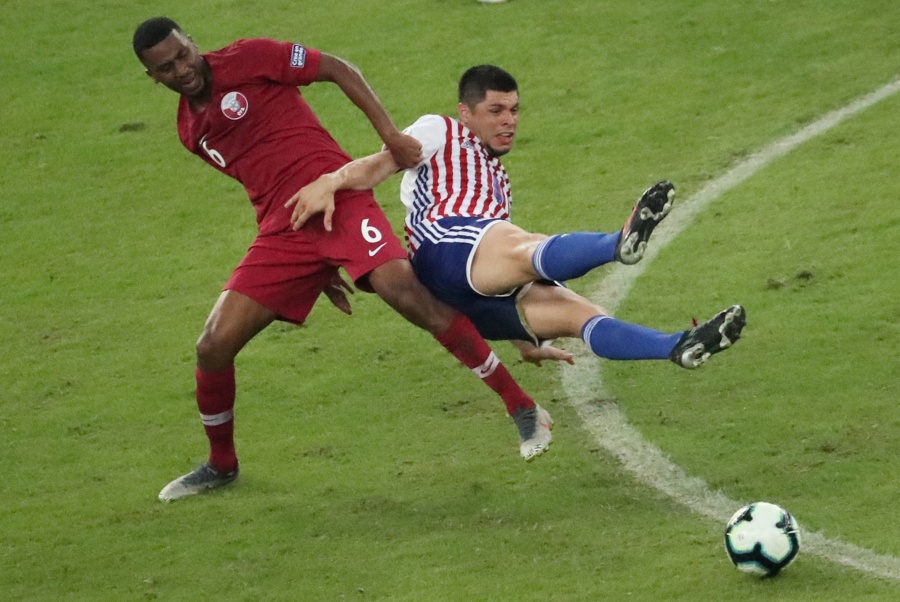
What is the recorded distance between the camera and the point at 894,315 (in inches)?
293

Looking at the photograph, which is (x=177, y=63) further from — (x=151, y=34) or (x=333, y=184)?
(x=333, y=184)

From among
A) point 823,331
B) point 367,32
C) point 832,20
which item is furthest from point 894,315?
point 367,32

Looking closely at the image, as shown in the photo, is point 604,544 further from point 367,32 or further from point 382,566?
point 367,32

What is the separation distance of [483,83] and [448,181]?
46 centimetres

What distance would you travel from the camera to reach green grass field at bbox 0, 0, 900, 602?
5785 mm

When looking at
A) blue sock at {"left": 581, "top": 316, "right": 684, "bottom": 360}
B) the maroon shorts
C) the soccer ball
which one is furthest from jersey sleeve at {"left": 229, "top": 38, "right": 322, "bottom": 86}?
the soccer ball

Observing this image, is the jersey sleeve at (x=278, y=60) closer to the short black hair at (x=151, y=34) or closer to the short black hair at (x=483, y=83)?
the short black hair at (x=151, y=34)

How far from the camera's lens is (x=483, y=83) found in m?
6.48

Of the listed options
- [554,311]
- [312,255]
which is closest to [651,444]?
[554,311]

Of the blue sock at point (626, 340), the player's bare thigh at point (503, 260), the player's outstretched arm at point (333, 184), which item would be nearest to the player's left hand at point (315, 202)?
the player's outstretched arm at point (333, 184)

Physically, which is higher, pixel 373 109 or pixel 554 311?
pixel 373 109

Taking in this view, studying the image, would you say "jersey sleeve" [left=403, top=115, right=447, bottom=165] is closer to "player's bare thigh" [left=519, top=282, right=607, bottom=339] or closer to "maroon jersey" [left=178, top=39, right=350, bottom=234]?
"maroon jersey" [left=178, top=39, right=350, bottom=234]

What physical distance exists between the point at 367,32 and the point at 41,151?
2.89m

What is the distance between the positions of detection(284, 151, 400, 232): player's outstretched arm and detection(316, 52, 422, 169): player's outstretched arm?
7 cm
